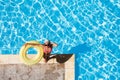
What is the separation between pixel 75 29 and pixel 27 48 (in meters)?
1.99

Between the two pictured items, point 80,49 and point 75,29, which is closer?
point 80,49

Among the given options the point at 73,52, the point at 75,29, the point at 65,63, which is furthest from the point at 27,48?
the point at 75,29

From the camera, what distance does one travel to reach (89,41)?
1260 centimetres

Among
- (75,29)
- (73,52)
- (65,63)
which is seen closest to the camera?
(65,63)

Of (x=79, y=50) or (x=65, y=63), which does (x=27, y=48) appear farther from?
(x=79, y=50)

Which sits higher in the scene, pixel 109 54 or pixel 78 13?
pixel 78 13

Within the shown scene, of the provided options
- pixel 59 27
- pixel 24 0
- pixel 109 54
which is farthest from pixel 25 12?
pixel 109 54

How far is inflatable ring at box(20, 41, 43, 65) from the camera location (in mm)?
11547

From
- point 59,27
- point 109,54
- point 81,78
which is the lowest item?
point 81,78

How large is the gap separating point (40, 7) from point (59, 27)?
0.99 meters

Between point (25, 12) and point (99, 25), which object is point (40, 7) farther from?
point (99, 25)

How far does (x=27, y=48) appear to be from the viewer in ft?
38.1

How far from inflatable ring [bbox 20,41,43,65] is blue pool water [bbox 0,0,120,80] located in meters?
0.99

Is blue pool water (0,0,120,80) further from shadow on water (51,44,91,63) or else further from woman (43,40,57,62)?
woman (43,40,57,62)
